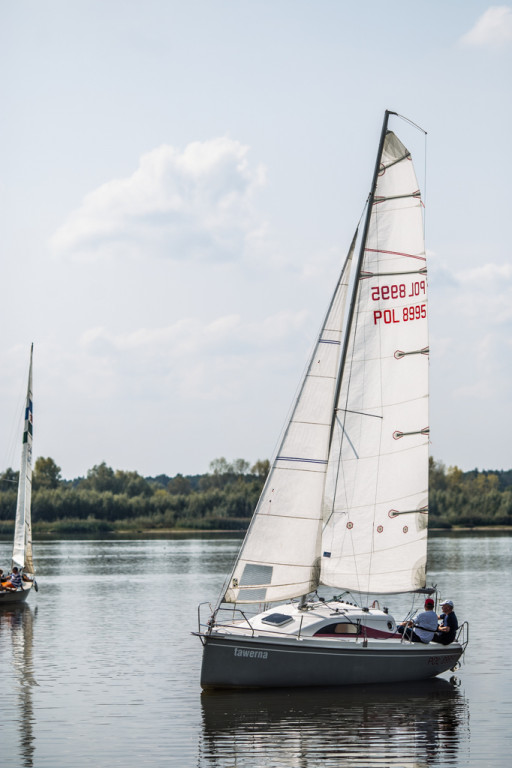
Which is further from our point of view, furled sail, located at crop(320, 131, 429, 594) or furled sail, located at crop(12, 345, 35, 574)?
furled sail, located at crop(12, 345, 35, 574)

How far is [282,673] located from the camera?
26.5m

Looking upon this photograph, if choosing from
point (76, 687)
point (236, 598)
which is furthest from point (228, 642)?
point (76, 687)

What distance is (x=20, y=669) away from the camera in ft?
106

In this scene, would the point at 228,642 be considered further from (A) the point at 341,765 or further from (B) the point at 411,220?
(B) the point at 411,220

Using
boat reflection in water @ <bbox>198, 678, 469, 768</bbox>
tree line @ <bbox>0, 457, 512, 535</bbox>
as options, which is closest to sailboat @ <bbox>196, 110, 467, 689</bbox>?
boat reflection in water @ <bbox>198, 678, 469, 768</bbox>

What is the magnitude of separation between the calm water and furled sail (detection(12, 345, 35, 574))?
6771mm

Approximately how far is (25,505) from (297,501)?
2930 centimetres

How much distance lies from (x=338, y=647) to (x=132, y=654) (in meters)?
11.3

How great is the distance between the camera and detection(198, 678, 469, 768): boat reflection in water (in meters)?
21.3

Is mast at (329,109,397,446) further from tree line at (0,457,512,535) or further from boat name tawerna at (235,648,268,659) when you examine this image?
tree line at (0,457,512,535)

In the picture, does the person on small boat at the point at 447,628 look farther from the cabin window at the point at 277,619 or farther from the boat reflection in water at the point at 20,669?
the boat reflection in water at the point at 20,669

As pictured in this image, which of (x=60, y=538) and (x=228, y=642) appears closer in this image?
(x=228, y=642)

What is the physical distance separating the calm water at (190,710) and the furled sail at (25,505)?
6771 millimetres

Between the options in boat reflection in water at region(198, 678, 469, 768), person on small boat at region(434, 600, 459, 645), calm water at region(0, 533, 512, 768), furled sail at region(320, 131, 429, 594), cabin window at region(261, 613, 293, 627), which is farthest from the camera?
furled sail at region(320, 131, 429, 594)
